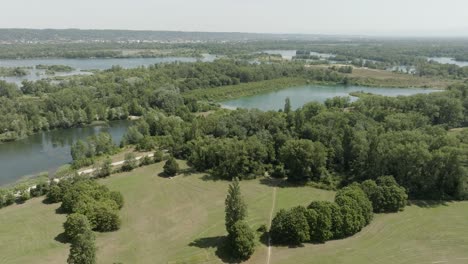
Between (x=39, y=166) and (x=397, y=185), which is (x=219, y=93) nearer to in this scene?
(x=39, y=166)

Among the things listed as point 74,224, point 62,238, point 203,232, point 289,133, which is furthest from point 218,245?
point 289,133

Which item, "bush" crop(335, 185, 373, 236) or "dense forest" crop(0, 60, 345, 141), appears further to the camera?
"dense forest" crop(0, 60, 345, 141)

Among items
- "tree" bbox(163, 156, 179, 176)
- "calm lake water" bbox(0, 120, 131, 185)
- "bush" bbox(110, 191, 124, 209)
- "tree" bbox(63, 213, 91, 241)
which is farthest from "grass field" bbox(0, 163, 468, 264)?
"calm lake water" bbox(0, 120, 131, 185)

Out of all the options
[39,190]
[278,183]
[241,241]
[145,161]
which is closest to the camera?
[241,241]

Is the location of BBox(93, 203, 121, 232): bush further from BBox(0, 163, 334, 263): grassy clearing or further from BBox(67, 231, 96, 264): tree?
BBox(67, 231, 96, 264): tree

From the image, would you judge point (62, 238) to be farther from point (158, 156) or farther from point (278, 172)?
point (278, 172)

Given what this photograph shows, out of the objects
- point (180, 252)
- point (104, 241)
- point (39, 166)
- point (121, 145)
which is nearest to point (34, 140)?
point (39, 166)
